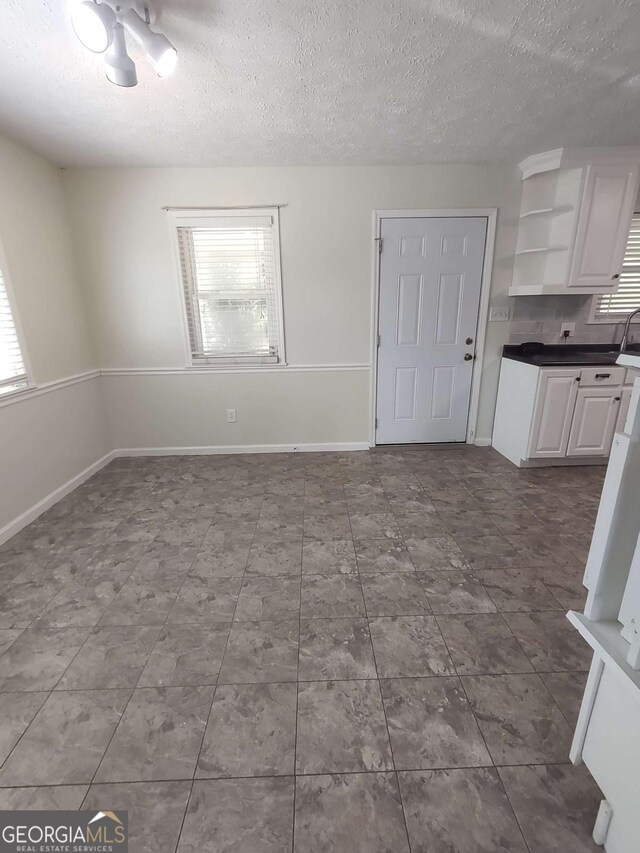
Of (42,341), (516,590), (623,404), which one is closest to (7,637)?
(42,341)

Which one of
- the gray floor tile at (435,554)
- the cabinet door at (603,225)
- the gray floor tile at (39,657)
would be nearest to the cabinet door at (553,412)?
Answer: the cabinet door at (603,225)

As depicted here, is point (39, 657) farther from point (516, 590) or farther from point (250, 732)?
A: point (516, 590)

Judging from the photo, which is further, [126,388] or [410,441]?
[410,441]

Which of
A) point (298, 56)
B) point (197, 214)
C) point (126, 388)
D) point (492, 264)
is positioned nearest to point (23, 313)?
point (126, 388)

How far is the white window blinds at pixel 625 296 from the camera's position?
328 cm

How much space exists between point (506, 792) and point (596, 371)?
2.85 metres

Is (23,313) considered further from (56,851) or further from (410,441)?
(410,441)

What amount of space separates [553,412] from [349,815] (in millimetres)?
2916

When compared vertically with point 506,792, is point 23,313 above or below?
above

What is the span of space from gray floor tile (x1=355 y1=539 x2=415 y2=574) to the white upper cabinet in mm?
2392

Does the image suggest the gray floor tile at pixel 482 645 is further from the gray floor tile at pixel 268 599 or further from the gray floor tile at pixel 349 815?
the gray floor tile at pixel 268 599

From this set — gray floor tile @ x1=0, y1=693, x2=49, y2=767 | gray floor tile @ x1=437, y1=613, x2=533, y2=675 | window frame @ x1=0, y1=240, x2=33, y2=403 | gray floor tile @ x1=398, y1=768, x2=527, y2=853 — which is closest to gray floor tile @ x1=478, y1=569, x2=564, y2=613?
gray floor tile @ x1=437, y1=613, x2=533, y2=675

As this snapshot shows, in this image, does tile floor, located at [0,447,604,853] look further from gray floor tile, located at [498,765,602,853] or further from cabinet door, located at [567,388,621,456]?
cabinet door, located at [567,388,621,456]

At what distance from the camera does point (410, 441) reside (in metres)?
3.71
